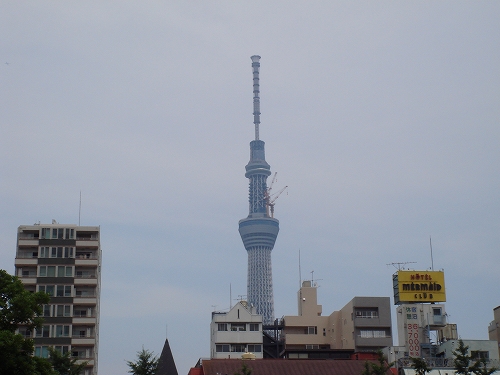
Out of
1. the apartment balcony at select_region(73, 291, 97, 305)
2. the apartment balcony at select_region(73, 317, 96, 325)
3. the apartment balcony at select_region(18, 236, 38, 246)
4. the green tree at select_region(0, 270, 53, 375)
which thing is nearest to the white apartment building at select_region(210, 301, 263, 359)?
the apartment balcony at select_region(73, 317, 96, 325)

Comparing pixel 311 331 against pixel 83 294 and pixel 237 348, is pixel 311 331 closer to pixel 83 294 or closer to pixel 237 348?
pixel 237 348

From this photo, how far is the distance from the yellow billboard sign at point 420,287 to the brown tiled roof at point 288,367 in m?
17.9

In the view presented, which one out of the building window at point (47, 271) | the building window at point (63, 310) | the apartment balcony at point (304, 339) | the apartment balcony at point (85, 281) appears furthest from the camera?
the apartment balcony at point (304, 339)

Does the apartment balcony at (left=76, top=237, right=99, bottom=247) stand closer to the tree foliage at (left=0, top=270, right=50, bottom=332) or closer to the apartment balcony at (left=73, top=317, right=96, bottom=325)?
the apartment balcony at (left=73, top=317, right=96, bottom=325)

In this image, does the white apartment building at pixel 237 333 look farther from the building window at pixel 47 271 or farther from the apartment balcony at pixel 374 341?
the building window at pixel 47 271

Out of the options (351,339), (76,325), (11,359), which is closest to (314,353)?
(351,339)

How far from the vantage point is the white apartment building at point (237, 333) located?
11369cm

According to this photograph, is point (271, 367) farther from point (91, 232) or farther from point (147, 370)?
point (91, 232)

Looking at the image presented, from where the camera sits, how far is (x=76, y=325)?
10756cm

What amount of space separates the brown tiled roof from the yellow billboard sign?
17911 mm

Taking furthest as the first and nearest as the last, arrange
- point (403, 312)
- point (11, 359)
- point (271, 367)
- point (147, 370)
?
point (403, 312) → point (271, 367) → point (147, 370) → point (11, 359)

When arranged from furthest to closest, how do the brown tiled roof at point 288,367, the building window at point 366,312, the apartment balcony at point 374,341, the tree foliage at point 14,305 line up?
the building window at point 366,312, the apartment balcony at point 374,341, the brown tiled roof at point 288,367, the tree foliage at point 14,305

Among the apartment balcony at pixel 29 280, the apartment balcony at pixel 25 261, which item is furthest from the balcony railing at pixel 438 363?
the apartment balcony at pixel 25 261

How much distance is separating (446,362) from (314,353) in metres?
20.0
